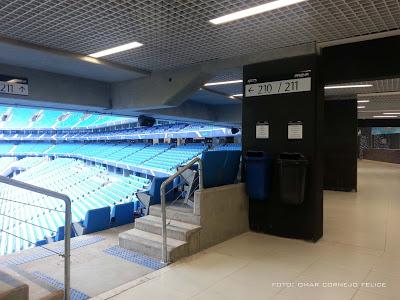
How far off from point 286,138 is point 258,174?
2.08 ft

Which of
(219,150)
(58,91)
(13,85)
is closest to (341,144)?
(219,150)

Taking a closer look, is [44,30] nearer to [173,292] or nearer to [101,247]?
[101,247]

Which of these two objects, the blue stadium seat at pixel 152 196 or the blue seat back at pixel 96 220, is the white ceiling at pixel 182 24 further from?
the blue seat back at pixel 96 220

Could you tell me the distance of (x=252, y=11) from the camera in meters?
2.99

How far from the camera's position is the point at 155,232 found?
417cm

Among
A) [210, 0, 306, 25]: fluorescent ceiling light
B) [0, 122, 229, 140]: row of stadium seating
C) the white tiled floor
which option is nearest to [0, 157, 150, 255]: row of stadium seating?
the white tiled floor

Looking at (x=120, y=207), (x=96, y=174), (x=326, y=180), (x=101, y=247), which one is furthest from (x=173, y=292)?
(x=96, y=174)

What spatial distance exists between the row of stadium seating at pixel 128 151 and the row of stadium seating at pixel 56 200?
1.44 metres

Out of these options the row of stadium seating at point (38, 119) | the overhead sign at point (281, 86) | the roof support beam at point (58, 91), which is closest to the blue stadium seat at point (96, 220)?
the roof support beam at point (58, 91)

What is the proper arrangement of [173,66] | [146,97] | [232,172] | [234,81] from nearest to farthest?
[232,172], [173,66], [146,97], [234,81]

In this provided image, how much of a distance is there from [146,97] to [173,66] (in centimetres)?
88

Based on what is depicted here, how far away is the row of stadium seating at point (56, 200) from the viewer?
10.4 m

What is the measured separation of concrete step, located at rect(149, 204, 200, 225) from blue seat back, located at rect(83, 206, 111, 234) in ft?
2.95

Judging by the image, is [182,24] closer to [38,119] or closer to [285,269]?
[285,269]
